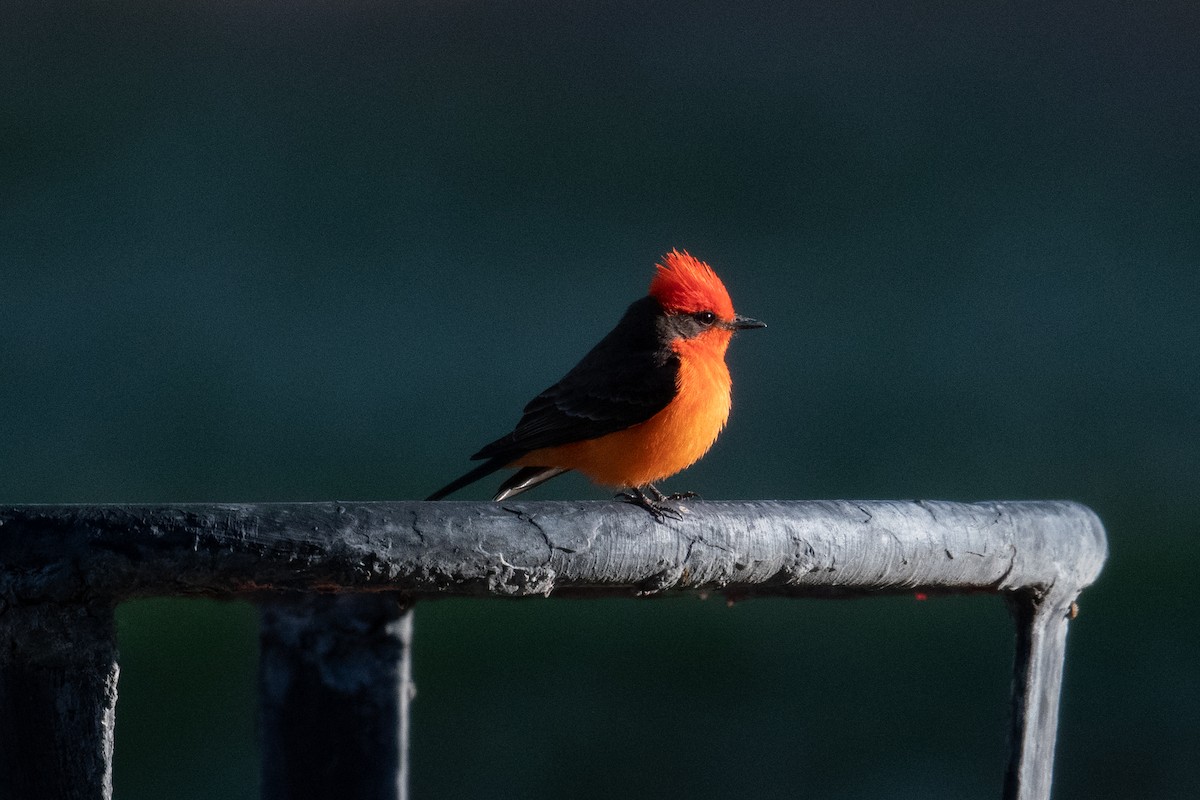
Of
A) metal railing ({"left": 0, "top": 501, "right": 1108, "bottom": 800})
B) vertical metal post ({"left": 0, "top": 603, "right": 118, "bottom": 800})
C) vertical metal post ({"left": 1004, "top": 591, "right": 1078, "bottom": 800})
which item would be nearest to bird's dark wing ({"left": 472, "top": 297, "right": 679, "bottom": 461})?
metal railing ({"left": 0, "top": 501, "right": 1108, "bottom": 800})

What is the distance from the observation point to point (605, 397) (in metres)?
3.34

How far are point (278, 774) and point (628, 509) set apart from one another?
2.47 feet

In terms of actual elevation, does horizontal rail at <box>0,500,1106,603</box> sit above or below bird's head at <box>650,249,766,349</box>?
below

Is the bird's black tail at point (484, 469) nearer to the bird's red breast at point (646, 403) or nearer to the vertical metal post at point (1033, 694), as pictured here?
the bird's red breast at point (646, 403)

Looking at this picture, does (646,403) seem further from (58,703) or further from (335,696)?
(58,703)

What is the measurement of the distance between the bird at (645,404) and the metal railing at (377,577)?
42.9 inches

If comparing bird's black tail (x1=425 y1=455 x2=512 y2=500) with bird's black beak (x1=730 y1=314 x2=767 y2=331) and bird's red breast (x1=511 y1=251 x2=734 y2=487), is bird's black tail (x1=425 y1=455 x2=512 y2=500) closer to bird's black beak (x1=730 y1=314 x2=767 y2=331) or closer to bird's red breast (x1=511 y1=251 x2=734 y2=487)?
bird's red breast (x1=511 y1=251 x2=734 y2=487)

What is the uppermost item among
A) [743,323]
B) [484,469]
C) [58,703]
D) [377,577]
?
[743,323]

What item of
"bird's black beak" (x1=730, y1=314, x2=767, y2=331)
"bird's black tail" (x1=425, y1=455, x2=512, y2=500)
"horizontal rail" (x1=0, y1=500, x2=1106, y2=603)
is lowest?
"horizontal rail" (x1=0, y1=500, x2=1106, y2=603)

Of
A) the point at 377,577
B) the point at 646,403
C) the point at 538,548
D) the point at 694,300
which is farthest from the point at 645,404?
the point at 377,577

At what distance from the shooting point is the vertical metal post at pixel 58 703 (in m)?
1.28

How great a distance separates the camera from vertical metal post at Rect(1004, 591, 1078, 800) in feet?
6.42

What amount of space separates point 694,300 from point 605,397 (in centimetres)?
41

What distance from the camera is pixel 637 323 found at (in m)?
3.67
